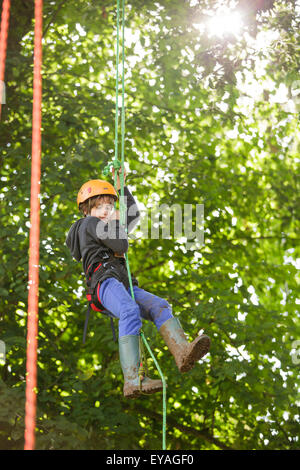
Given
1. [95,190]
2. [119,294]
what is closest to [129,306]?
[119,294]

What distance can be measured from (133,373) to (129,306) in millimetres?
344

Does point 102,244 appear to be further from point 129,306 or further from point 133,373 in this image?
point 133,373

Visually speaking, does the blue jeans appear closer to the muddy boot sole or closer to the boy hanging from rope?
the boy hanging from rope

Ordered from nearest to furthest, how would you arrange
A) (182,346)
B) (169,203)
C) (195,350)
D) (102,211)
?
(195,350) < (182,346) < (102,211) < (169,203)

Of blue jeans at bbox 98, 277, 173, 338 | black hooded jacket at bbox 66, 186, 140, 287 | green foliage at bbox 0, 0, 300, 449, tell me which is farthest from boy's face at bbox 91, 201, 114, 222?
green foliage at bbox 0, 0, 300, 449

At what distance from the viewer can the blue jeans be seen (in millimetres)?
3244

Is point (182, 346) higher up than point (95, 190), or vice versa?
point (95, 190)

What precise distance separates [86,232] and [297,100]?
3.84 meters

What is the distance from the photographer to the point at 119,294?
10.9 feet

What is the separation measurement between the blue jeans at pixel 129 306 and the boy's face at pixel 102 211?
0.47 m

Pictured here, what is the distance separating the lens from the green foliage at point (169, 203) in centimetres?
570

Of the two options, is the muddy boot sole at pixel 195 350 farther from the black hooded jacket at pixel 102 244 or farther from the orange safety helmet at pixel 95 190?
the orange safety helmet at pixel 95 190

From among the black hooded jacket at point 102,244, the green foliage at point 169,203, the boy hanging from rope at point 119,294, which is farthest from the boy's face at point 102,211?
the green foliage at point 169,203

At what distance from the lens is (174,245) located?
22.4 feet
